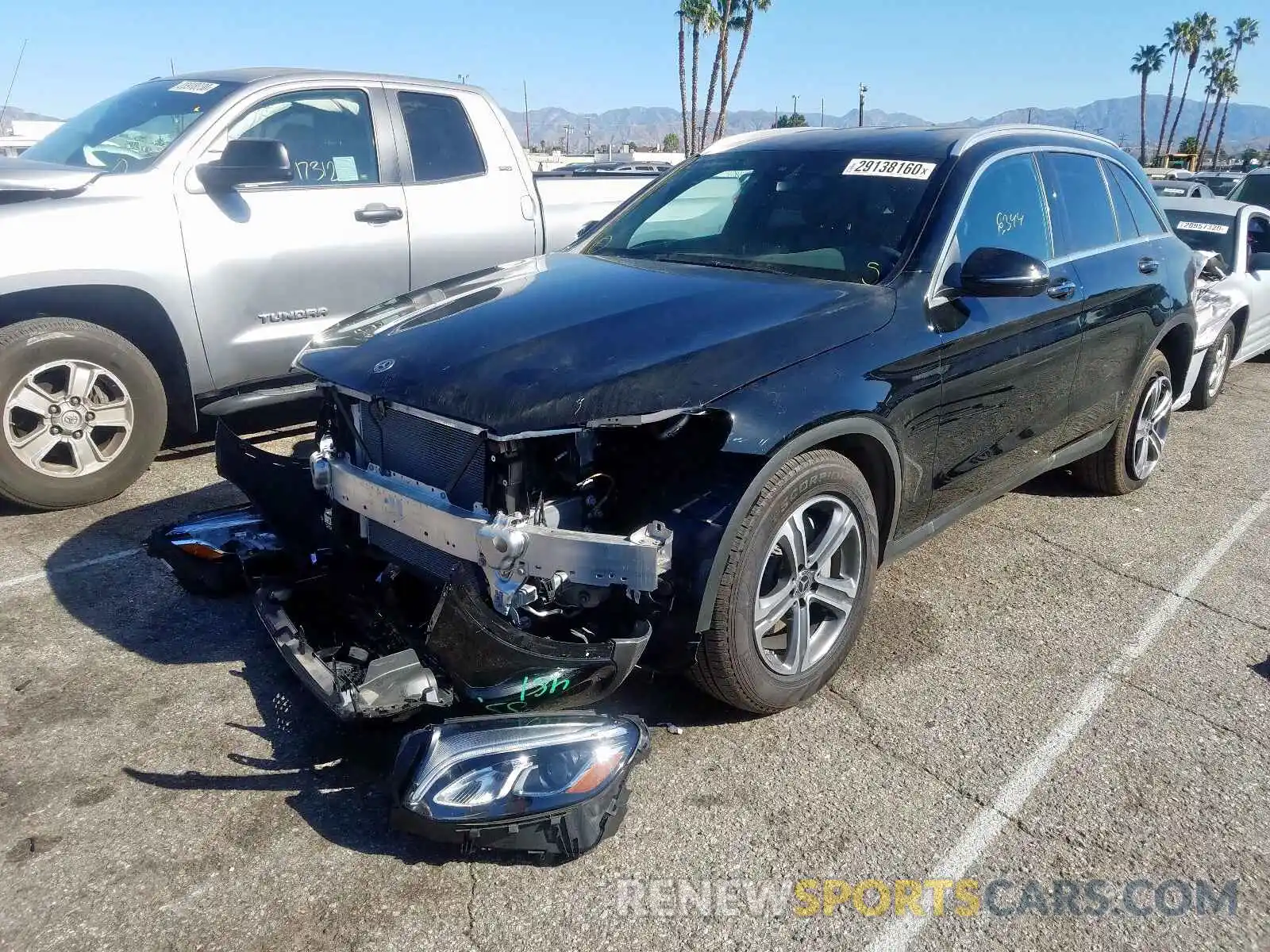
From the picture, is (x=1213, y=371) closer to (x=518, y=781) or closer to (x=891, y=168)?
(x=891, y=168)

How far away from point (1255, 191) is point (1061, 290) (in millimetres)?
9705

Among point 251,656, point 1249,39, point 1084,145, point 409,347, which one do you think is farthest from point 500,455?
point 1249,39

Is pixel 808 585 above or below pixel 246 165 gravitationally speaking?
below

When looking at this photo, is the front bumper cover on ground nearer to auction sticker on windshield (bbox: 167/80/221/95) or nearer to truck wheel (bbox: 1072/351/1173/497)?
auction sticker on windshield (bbox: 167/80/221/95)

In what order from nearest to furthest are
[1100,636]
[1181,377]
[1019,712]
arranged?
1. [1019,712]
2. [1100,636]
3. [1181,377]

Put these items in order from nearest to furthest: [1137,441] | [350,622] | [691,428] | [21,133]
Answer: [691,428], [350,622], [1137,441], [21,133]

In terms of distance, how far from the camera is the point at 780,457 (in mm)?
2865

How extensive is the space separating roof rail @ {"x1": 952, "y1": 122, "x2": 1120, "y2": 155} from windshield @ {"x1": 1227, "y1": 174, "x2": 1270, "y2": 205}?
8149 mm

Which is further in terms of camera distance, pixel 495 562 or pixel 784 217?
pixel 784 217

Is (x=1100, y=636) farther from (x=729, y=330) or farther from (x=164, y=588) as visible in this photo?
(x=164, y=588)

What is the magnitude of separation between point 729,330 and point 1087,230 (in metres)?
2.41

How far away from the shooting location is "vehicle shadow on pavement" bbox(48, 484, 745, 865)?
272cm

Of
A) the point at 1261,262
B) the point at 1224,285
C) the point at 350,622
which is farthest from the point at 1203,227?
the point at 350,622

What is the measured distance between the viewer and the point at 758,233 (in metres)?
3.95
